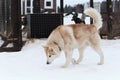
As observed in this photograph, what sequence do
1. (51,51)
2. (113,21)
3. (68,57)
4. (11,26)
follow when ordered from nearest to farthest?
1. (51,51)
2. (68,57)
3. (11,26)
4. (113,21)

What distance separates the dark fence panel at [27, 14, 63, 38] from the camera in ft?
36.1

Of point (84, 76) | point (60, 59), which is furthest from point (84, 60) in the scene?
point (84, 76)

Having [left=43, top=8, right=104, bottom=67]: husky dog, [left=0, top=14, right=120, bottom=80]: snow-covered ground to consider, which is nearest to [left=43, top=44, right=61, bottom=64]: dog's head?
[left=43, top=8, right=104, bottom=67]: husky dog

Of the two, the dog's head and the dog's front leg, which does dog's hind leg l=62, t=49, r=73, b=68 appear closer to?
the dog's front leg

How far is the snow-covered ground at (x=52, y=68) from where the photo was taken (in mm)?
5730

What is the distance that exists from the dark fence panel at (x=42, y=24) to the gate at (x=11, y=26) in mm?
1871

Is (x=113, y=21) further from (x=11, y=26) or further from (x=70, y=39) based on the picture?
(x=70, y=39)

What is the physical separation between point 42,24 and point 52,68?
4689 millimetres

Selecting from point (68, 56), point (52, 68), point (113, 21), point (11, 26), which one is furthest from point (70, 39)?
point (113, 21)

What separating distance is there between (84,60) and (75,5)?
10816 mm

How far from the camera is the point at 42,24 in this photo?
11.0 meters

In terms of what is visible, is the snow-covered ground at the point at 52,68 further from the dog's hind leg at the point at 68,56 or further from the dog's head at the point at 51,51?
the dog's head at the point at 51,51

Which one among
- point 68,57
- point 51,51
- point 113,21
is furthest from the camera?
point 113,21

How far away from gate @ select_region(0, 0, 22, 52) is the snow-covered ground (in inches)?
12.8
